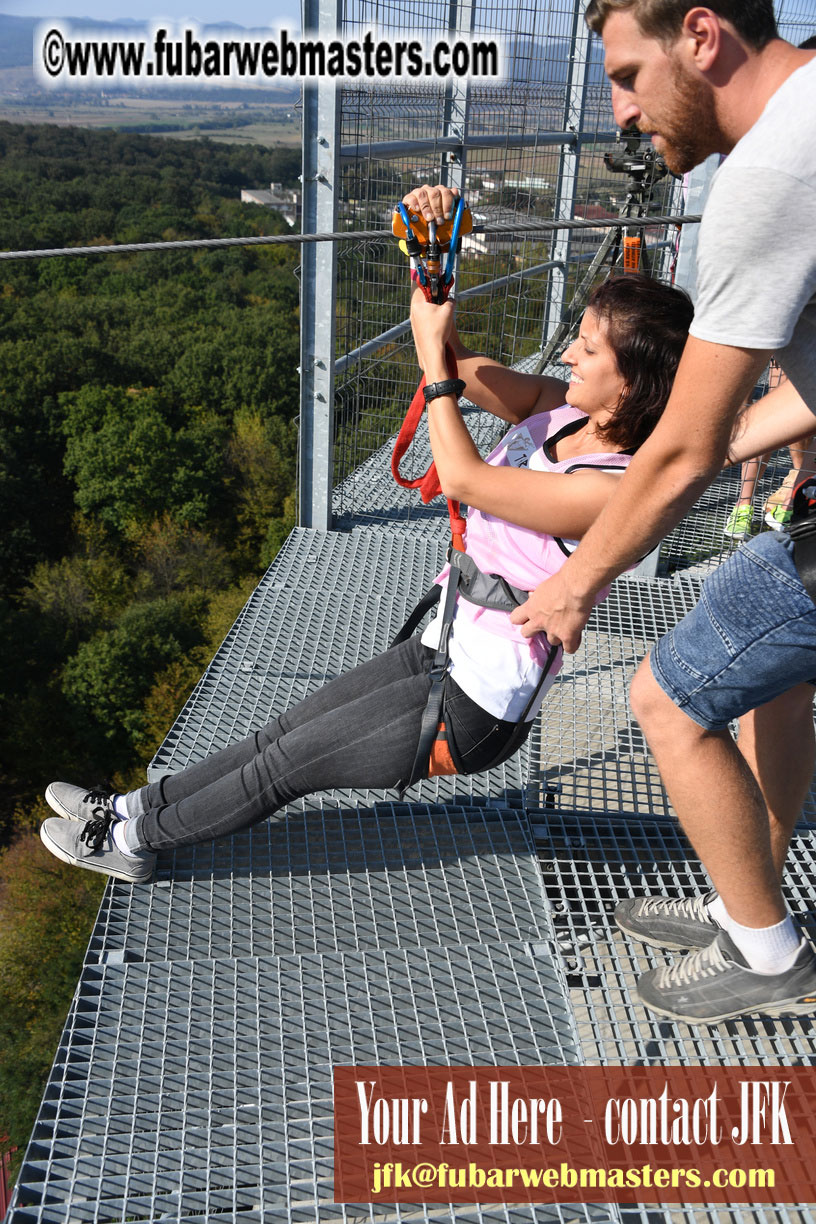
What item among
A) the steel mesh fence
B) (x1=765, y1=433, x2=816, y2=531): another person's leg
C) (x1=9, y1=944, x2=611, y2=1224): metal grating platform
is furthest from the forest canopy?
(x1=9, y1=944, x2=611, y2=1224): metal grating platform

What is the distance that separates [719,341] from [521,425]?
84 cm

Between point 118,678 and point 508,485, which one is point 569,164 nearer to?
point 508,485

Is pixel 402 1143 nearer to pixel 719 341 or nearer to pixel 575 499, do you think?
pixel 575 499

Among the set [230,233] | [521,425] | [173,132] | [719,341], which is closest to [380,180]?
[521,425]

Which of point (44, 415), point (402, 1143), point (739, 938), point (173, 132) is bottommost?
point (44, 415)

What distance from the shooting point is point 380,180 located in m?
3.89

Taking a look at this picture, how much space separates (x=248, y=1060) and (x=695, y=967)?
0.86 meters

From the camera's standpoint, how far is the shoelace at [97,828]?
218cm

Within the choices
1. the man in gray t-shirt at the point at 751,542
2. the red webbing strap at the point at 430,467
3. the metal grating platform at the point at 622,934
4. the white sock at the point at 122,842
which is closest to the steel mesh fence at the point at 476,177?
the red webbing strap at the point at 430,467

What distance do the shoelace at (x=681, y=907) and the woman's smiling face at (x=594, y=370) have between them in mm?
1000

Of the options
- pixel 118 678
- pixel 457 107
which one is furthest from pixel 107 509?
→ pixel 457 107

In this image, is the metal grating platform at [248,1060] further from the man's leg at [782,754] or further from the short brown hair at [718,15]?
the short brown hair at [718,15]

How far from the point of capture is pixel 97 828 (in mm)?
2182

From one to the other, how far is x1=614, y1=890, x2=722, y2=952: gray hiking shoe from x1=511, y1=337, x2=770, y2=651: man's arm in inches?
26.5
